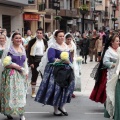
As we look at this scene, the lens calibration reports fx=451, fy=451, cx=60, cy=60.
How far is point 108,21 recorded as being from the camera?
85.6 meters

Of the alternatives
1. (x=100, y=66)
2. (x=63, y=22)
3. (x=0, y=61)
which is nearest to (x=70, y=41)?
(x=100, y=66)

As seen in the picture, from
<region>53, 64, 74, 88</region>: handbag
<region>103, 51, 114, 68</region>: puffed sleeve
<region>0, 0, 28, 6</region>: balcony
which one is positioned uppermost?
<region>0, 0, 28, 6</region>: balcony

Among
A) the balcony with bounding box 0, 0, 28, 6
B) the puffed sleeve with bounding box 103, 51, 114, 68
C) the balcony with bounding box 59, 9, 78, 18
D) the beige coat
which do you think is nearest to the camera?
the puffed sleeve with bounding box 103, 51, 114, 68

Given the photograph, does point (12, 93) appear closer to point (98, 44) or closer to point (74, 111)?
point (74, 111)

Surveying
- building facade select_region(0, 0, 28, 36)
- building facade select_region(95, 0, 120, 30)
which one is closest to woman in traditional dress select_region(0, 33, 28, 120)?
building facade select_region(0, 0, 28, 36)

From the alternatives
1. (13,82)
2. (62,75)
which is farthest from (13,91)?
(62,75)

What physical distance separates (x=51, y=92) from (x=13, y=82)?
92 cm

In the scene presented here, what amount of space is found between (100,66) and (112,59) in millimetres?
354

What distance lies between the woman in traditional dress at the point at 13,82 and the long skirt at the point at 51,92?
1.89 feet

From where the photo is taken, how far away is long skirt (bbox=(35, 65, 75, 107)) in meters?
8.51

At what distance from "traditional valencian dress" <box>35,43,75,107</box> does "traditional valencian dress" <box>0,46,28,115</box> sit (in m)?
0.59

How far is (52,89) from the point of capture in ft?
28.0

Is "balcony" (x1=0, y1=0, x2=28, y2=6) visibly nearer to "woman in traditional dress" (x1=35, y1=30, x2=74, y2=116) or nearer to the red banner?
the red banner

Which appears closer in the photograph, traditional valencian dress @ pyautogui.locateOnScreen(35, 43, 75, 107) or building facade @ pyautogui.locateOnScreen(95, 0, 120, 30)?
traditional valencian dress @ pyautogui.locateOnScreen(35, 43, 75, 107)
